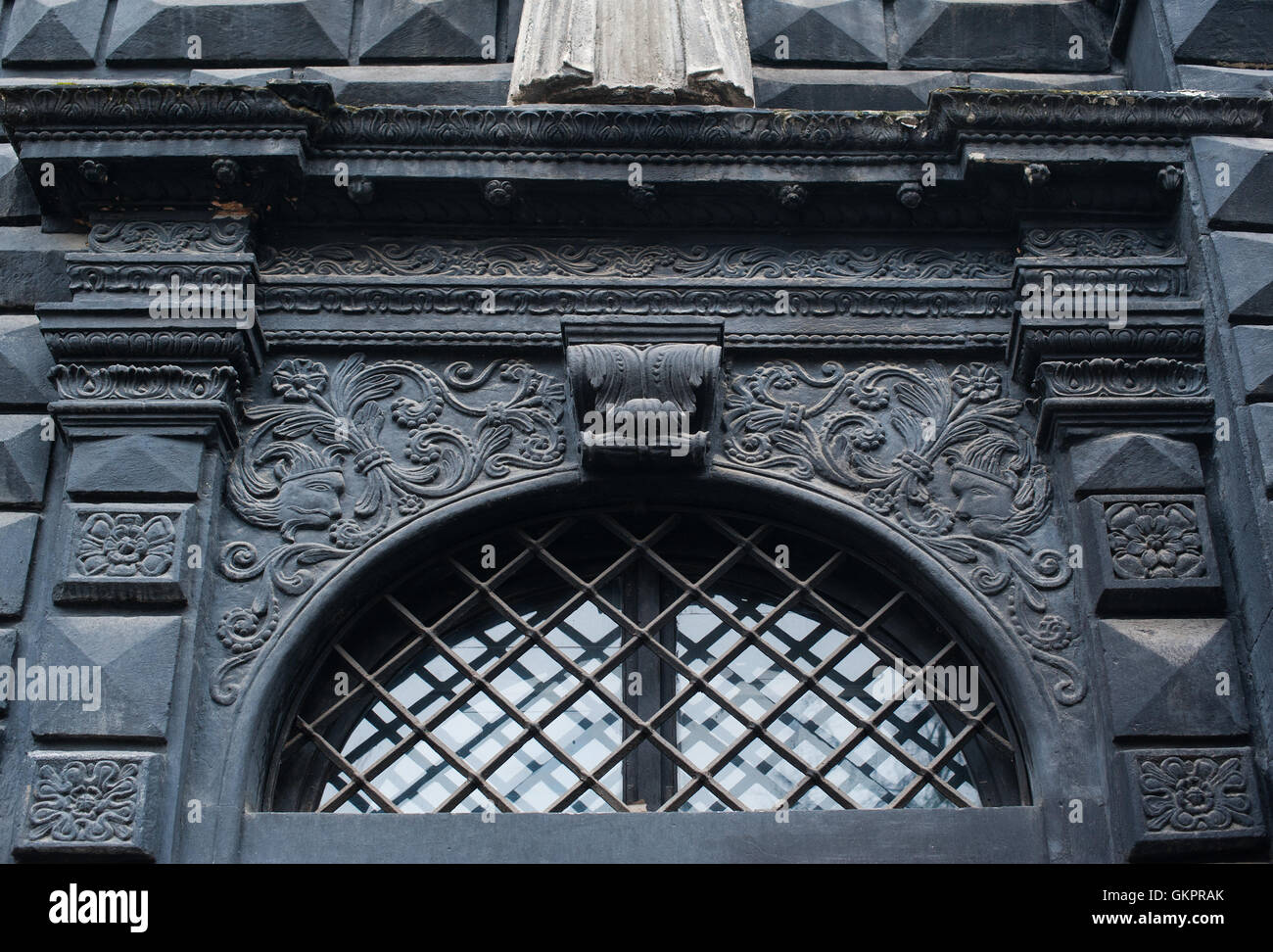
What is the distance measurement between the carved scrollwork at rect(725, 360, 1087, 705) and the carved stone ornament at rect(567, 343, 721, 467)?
24 centimetres

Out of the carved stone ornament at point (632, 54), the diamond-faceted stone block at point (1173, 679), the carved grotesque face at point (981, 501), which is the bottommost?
the diamond-faceted stone block at point (1173, 679)

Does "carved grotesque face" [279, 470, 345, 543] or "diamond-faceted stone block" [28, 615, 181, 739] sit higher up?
"carved grotesque face" [279, 470, 345, 543]

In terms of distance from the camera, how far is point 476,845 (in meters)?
5.81

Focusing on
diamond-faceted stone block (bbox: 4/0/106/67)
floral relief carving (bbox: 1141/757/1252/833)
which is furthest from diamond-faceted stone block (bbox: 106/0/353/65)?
floral relief carving (bbox: 1141/757/1252/833)

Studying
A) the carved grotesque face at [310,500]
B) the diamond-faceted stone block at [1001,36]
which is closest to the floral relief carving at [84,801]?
the carved grotesque face at [310,500]

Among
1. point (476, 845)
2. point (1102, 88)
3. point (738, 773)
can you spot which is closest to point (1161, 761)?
point (738, 773)

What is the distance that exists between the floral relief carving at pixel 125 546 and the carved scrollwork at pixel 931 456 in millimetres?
2124

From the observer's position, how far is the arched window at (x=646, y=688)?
20.4ft

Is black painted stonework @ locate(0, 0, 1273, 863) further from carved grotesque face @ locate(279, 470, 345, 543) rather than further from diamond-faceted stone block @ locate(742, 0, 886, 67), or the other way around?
diamond-faceted stone block @ locate(742, 0, 886, 67)

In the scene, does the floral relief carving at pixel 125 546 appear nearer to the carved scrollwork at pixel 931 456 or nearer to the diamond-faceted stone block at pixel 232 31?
the carved scrollwork at pixel 931 456

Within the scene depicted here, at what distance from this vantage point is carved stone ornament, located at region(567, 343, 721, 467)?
648 cm

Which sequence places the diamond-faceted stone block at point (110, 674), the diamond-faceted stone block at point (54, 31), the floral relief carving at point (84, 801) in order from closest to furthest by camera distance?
the floral relief carving at point (84, 801) < the diamond-faceted stone block at point (110, 674) < the diamond-faceted stone block at point (54, 31)
